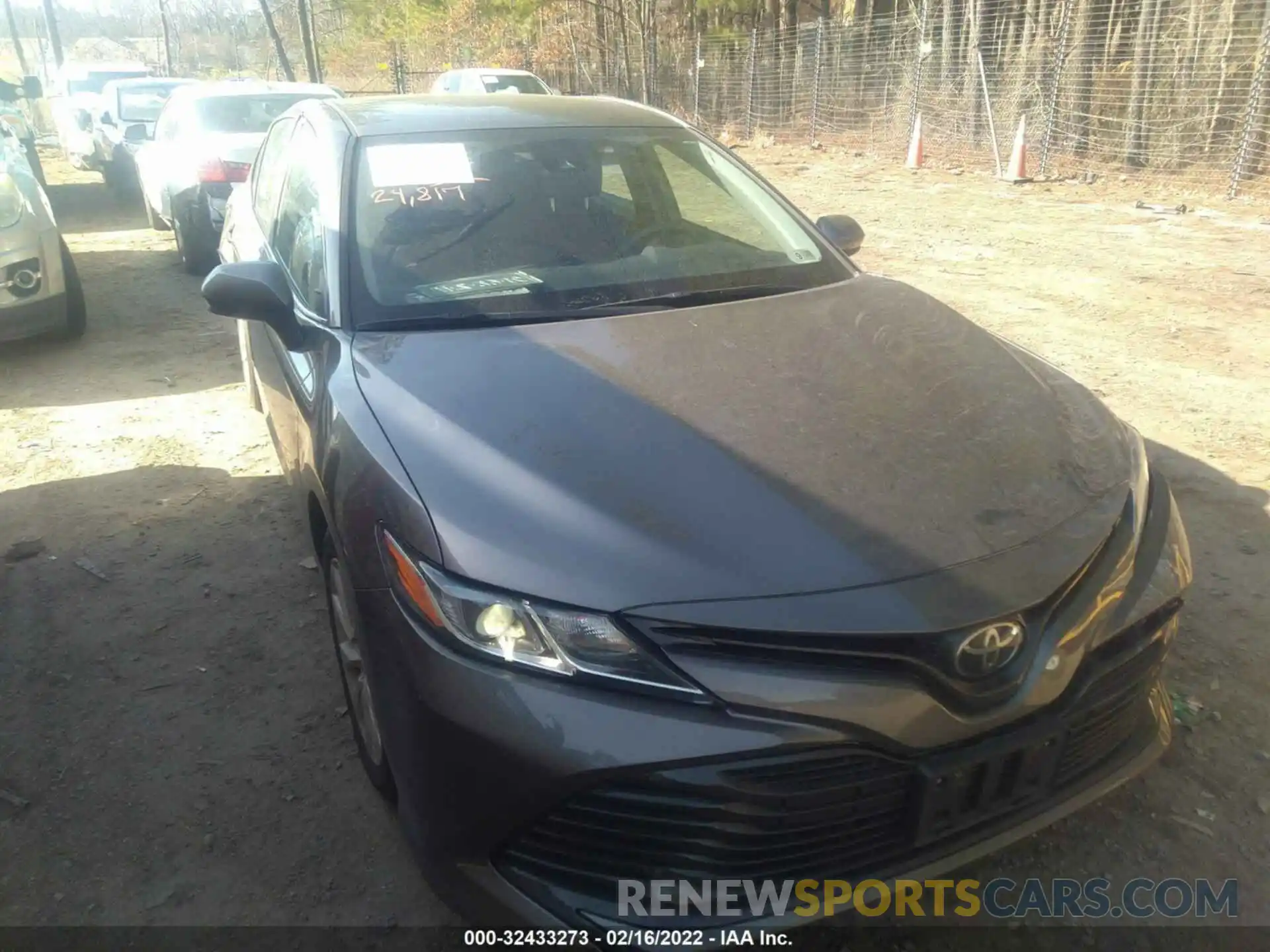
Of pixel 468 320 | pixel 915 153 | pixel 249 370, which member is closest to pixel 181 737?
pixel 468 320

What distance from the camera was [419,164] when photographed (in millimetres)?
3084

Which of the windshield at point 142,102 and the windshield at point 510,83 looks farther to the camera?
the windshield at point 510,83

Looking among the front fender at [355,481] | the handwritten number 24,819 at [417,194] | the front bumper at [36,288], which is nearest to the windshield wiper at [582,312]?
the front fender at [355,481]

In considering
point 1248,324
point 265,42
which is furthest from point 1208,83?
point 265,42

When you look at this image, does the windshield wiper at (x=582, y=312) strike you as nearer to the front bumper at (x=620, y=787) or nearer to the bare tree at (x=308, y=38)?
the front bumper at (x=620, y=787)

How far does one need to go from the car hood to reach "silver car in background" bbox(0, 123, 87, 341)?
178 inches

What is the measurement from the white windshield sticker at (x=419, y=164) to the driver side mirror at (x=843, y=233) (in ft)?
4.04

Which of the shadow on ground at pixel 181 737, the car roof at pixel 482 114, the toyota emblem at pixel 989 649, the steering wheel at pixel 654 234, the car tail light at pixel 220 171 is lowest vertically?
the shadow on ground at pixel 181 737

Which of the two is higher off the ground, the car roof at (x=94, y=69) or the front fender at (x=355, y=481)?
the car roof at (x=94, y=69)

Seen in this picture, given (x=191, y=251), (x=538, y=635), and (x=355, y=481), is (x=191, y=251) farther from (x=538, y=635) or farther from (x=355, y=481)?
(x=538, y=635)

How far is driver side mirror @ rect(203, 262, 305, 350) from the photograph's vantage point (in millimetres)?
2795

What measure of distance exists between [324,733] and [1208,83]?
12.8 meters

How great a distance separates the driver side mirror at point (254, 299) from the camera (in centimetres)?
279

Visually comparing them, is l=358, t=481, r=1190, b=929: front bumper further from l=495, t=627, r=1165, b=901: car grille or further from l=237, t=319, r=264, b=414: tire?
l=237, t=319, r=264, b=414: tire
